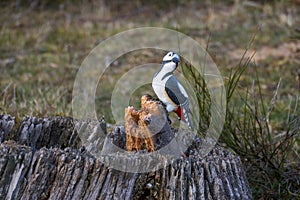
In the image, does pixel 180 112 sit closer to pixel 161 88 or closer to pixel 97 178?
pixel 161 88

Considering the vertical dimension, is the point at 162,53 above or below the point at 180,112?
above

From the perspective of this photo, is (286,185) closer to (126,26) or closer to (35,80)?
(35,80)

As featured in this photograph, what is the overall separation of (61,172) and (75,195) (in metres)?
0.11

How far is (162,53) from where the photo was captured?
7035mm

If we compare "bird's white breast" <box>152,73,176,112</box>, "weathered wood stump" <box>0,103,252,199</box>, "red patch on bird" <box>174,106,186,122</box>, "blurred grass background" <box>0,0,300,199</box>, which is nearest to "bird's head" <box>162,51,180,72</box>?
"bird's white breast" <box>152,73,176,112</box>

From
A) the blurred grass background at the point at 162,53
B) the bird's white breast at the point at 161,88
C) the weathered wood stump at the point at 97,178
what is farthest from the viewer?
the blurred grass background at the point at 162,53

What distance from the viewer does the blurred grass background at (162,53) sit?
401 centimetres

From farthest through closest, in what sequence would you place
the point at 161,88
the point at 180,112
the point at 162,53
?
the point at 162,53
the point at 180,112
the point at 161,88

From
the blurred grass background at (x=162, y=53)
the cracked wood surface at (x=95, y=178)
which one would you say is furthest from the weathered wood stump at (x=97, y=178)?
the blurred grass background at (x=162, y=53)

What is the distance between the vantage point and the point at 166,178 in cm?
256

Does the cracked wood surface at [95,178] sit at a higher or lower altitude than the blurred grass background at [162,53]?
lower

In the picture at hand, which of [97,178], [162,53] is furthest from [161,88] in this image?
[162,53]

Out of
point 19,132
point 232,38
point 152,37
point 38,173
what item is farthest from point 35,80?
point 38,173

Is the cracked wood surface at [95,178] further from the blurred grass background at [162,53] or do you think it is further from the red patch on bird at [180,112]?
the blurred grass background at [162,53]
